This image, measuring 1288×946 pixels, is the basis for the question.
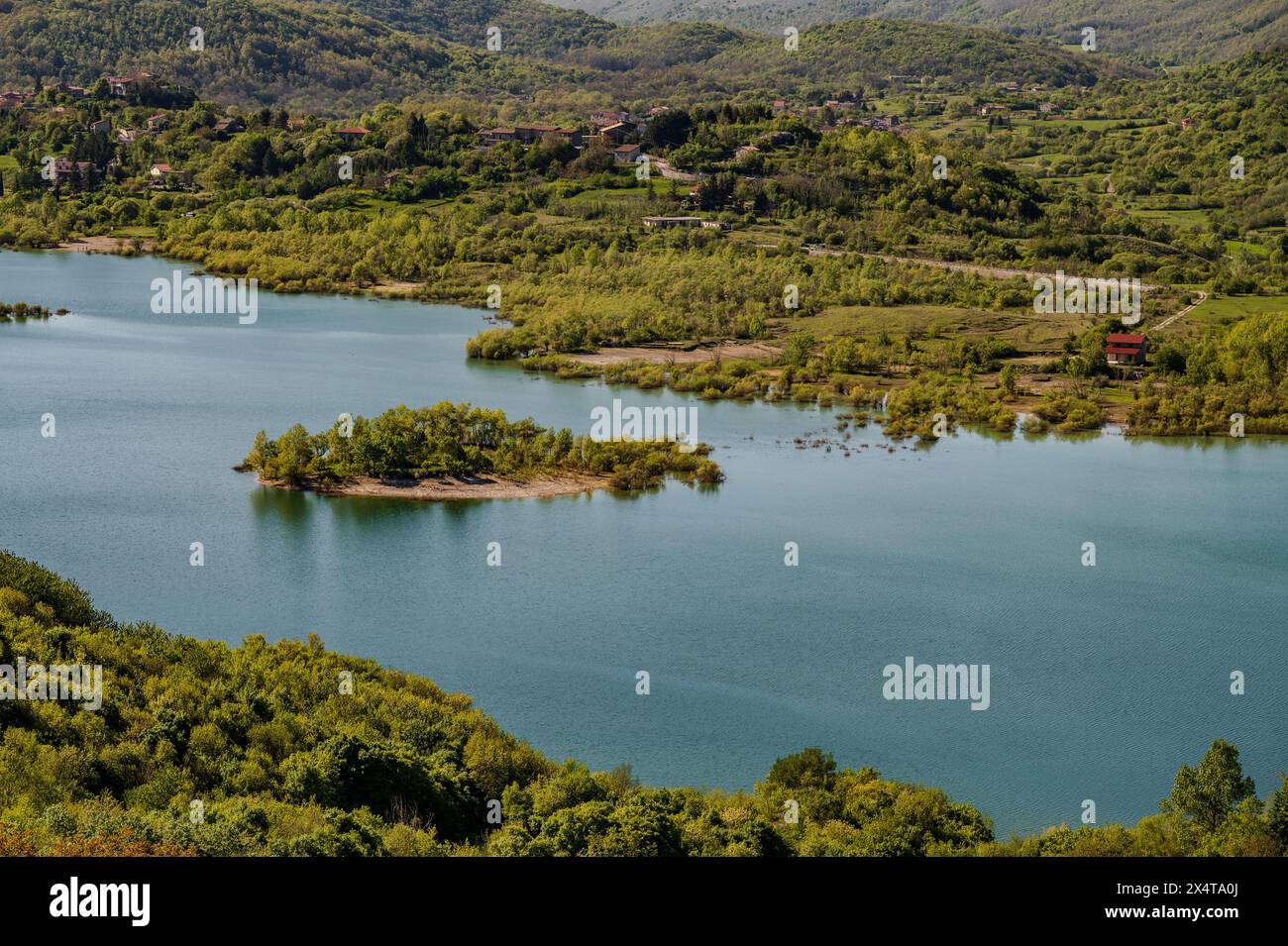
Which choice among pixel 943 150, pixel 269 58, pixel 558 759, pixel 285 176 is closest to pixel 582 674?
pixel 558 759

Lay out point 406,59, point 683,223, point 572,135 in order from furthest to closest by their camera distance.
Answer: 1. point 406,59
2. point 572,135
3. point 683,223

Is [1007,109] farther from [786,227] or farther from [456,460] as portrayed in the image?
[456,460]

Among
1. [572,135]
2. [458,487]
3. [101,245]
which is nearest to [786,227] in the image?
[572,135]

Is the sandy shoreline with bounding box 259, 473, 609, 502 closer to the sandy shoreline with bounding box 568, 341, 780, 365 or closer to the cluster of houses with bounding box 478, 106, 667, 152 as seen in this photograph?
the sandy shoreline with bounding box 568, 341, 780, 365

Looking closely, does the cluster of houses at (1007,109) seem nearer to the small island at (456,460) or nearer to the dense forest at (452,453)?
the dense forest at (452,453)

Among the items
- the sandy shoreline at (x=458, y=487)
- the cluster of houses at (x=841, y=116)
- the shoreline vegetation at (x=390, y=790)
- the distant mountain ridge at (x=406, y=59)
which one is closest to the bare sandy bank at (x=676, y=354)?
the sandy shoreline at (x=458, y=487)
